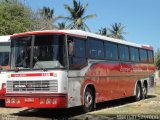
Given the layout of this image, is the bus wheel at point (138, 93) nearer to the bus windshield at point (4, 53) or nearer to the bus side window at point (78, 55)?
the bus windshield at point (4, 53)

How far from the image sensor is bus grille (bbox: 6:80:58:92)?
1514 cm

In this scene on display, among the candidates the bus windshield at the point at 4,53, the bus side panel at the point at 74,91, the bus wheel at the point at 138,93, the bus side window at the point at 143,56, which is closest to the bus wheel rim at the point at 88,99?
the bus side panel at the point at 74,91

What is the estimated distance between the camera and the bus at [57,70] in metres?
15.2

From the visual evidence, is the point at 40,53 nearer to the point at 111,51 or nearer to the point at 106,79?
the point at 106,79

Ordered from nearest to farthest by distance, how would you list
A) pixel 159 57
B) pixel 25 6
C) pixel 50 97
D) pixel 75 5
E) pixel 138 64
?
pixel 50 97 < pixel 138 64 < pixel 25 6 < pixel 75 5 < pixel 159 57

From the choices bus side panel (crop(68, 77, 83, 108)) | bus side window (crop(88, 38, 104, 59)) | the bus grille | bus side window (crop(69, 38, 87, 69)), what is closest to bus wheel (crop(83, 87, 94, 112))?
bus side panel (crop(68, 77, 83, 108))

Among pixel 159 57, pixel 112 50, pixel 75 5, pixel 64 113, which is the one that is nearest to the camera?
pixel 64 113

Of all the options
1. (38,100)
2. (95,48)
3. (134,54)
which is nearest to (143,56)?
(134,54)

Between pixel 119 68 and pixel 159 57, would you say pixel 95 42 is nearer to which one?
pixel 119 68

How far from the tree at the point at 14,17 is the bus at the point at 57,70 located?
20633mm

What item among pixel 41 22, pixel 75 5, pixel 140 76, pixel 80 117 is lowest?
pixel 80 117

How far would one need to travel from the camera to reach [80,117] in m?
15.5

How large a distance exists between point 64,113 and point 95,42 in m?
3.17

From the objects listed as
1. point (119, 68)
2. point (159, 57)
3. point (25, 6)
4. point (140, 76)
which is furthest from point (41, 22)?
point (159, 57)
